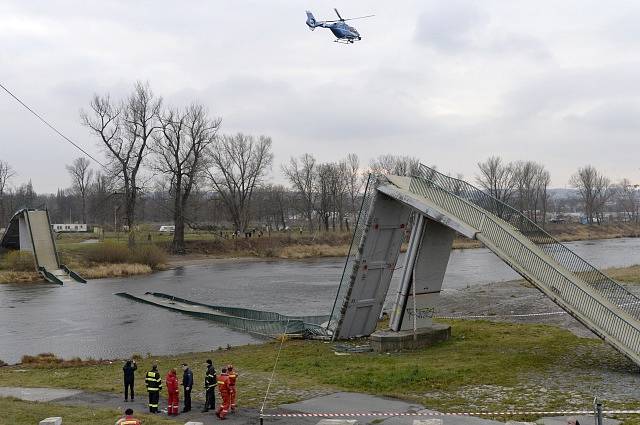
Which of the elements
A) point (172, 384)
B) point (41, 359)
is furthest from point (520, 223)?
point (41, 359)

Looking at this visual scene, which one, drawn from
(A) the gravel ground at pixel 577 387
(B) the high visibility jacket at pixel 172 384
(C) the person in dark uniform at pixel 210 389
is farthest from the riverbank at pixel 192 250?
(B) the high visibility jacket at pixel 172 384

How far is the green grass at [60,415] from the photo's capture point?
12.5 meters

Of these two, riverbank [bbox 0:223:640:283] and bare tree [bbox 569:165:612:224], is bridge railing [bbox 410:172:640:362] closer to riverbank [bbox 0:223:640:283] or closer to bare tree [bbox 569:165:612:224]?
riverbank [bbox 0:223:640:283]

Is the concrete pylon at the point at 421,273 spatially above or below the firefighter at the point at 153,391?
above

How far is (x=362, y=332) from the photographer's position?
2406 cm

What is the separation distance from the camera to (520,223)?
1983 cm

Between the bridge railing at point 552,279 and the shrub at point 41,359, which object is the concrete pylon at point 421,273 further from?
the shrub at point 41,359

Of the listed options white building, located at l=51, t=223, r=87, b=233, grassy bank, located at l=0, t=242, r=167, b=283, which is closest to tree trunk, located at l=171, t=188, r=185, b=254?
grassy bank, located at l=0, t=242, r=167, b=283

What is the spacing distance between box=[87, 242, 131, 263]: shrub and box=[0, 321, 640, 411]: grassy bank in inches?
1755

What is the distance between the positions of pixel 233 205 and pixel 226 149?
9498 millimetres

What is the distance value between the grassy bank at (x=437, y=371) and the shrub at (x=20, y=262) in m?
39.9

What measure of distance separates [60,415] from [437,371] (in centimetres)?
947

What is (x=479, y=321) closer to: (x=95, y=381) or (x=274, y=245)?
(x=95, y=381)

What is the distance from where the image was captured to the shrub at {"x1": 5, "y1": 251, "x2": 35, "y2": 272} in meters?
58.1
